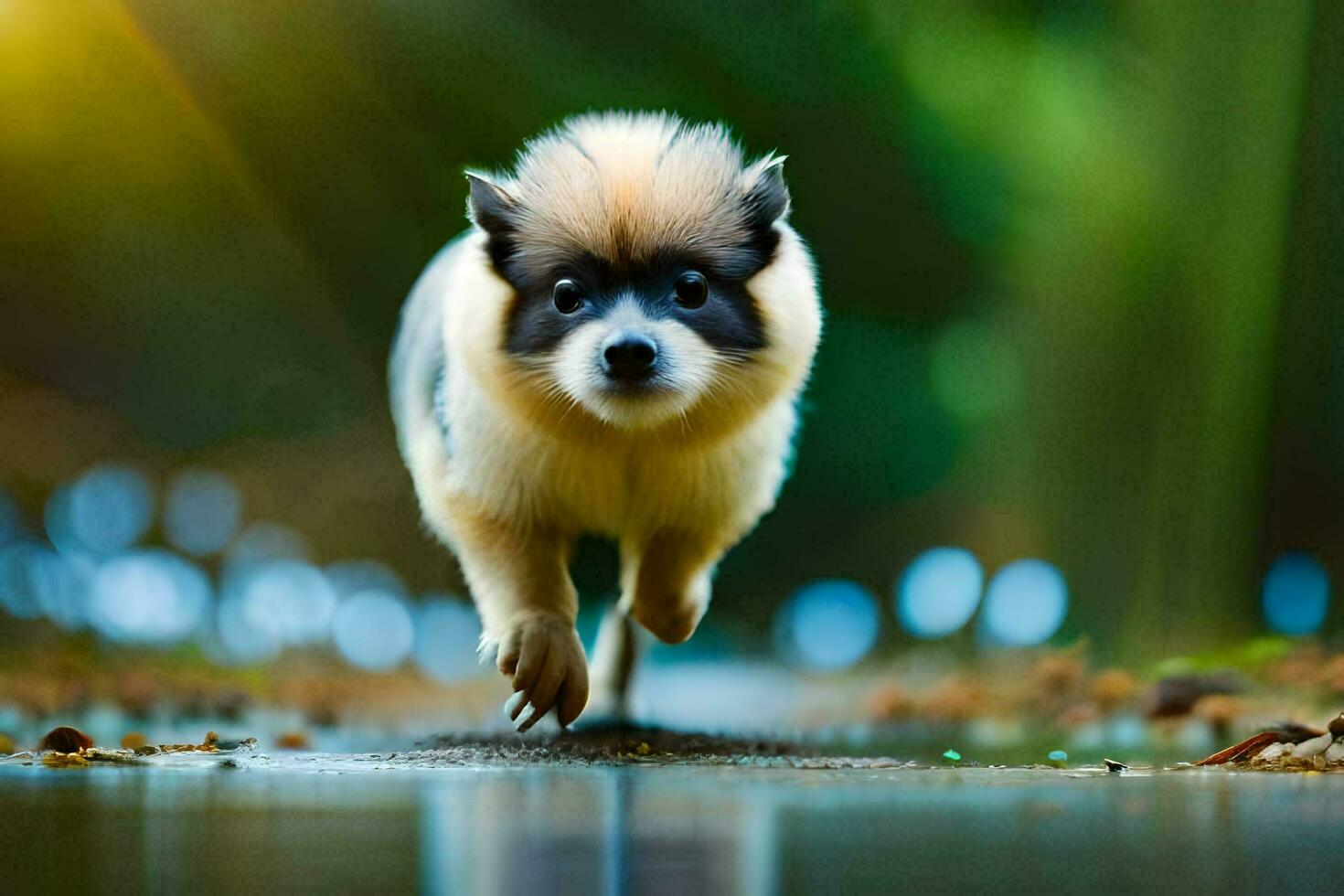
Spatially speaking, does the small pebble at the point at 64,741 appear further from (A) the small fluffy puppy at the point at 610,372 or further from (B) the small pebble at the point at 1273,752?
(B) the small pebble at the point at 1273,752

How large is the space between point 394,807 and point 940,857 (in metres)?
0.66

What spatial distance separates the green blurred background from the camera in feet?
10.0

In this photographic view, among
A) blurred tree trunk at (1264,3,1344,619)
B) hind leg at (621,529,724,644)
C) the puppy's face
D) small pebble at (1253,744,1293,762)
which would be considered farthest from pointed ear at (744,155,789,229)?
blurred tree trunk at (1264,3,1344,619)

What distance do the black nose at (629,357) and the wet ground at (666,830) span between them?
550 millimetres

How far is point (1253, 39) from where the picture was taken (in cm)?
318

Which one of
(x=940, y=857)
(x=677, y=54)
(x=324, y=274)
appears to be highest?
(x=677, y=54)

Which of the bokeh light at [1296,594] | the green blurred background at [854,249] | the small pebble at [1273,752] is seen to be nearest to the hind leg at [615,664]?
the green blurred background at [854,249]

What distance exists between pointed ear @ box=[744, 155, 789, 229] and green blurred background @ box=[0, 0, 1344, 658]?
101 centimetres

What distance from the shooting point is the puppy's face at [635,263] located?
1876 mm

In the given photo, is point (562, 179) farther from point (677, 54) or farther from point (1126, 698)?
point (1126, 698)

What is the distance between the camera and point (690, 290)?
1948 millimetres

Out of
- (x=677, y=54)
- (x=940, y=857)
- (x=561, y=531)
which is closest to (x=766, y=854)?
(x=940, y=857)

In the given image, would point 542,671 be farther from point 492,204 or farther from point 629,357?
point 492,204

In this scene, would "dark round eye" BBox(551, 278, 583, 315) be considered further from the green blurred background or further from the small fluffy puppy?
the green blurred background
